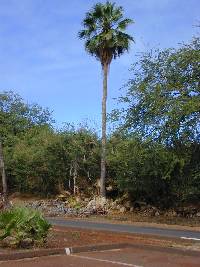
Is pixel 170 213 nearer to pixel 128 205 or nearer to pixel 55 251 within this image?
pixel 128 205

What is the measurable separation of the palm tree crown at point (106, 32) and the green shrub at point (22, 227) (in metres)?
25.1

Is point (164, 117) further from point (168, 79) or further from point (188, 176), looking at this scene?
point (188, 176)

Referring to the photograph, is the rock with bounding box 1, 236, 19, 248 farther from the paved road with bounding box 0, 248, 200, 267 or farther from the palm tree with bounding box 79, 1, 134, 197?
the palm tree with bounding box 79, 1, 134, 197

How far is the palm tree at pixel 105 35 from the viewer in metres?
38.1

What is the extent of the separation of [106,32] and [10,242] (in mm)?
26418

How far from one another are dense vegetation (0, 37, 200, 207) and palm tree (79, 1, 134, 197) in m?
4.22

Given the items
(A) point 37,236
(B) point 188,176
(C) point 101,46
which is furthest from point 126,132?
(A) point 37,236

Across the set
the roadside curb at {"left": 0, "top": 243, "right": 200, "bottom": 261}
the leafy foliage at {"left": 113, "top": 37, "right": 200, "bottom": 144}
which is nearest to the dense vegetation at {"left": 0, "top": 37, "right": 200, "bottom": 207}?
the leafy foliage at {"left": 113, "top": 37, "right": 200, "bottom": 144}

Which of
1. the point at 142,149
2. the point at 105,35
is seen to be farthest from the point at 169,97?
the point at 105,35

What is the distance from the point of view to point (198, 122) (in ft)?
83.8

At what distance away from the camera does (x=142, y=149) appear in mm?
28312

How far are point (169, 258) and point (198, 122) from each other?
1264 centimetres

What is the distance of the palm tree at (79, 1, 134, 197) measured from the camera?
3809cm

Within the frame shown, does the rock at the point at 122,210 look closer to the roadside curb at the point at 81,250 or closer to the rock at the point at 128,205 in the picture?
the rock at the point at 128,205
